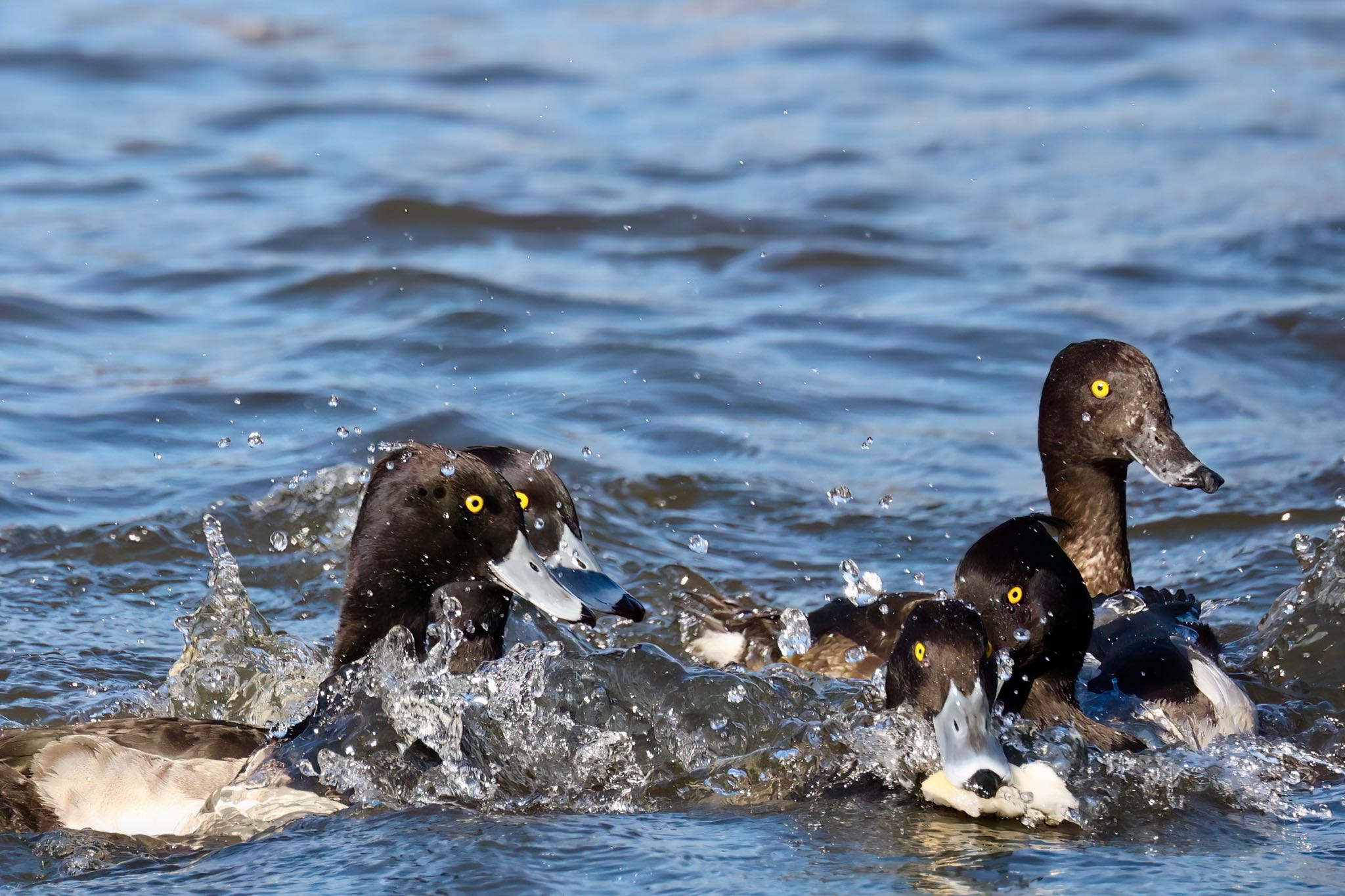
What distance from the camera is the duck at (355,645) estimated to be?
5082mm

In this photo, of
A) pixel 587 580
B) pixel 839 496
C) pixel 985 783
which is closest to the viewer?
pixel 985 783

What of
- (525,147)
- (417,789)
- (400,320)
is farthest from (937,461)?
(525,147)

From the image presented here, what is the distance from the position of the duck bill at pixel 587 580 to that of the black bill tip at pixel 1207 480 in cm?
226

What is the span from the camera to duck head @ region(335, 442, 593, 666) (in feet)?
18.9

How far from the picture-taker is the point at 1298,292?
38.5 ft

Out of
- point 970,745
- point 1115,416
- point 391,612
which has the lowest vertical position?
point 970,745

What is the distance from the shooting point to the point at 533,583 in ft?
19.0

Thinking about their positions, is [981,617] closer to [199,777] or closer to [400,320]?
[199,777]

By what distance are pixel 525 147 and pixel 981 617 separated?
9.99 meters

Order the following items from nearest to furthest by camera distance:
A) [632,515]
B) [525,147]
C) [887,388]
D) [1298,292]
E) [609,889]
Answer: [609,889] < [632,515] < [887,388] < [1298,292] < [525,147]

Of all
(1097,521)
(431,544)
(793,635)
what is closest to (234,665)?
(431,544)

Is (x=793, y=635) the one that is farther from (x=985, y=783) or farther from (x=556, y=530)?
(x=985, y=783)

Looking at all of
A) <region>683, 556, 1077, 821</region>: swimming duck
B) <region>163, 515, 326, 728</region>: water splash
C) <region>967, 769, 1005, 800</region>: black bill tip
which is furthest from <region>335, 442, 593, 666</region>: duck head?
<region>967, 769, 1005, 800</region>: black bill tip

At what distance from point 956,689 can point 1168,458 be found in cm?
226
